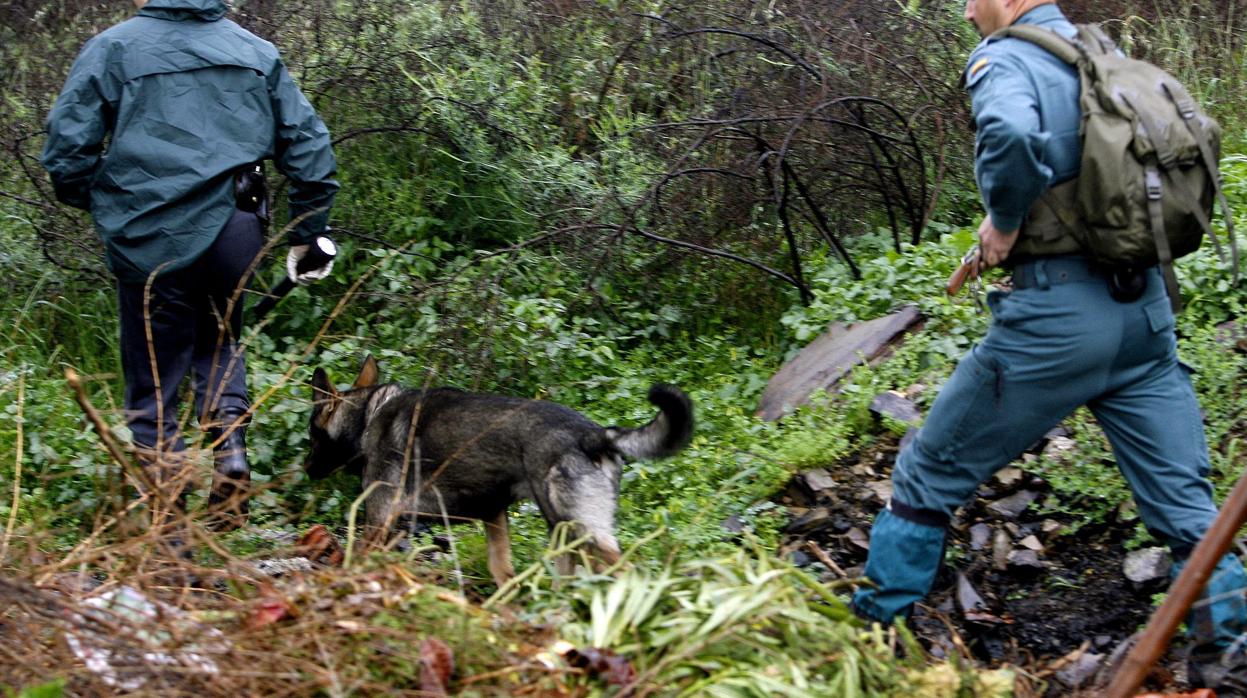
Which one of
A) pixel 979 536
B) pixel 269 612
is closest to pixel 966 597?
→ pixel 979 536

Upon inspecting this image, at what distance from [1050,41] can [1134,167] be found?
0.43m

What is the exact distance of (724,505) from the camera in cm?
567

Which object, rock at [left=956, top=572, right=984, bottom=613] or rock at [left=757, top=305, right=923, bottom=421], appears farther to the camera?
rock at [left=757, top=305, right=923, bottom=421]

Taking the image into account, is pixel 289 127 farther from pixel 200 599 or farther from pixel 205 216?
pixel 200 599

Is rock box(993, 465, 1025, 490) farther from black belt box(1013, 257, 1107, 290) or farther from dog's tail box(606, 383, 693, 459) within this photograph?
black belt box(1013, 257, 1107, 290)

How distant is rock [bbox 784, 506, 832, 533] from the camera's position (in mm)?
5461

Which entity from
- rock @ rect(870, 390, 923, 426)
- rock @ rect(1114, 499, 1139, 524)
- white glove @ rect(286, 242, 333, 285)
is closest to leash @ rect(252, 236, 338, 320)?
white glove @ rect(286, 242, 333, 285)

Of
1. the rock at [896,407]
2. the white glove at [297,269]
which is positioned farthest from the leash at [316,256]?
the rock at [896,407]

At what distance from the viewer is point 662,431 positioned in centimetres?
473

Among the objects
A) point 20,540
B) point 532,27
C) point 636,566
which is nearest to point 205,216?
point 20,540

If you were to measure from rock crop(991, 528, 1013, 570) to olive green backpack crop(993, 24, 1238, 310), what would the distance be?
1.61 m

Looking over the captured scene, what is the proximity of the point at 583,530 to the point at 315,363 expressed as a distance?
288 centimetres

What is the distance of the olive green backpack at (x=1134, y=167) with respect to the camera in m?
3.58

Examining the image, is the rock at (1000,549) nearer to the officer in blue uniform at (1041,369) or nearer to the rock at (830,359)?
the officer in blue uniform at (1041,369)
